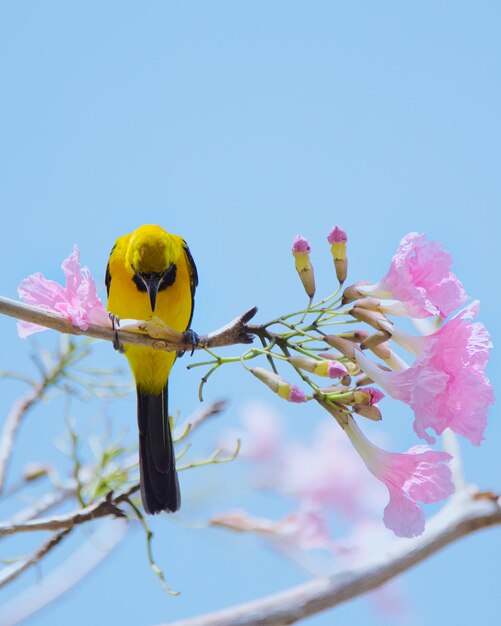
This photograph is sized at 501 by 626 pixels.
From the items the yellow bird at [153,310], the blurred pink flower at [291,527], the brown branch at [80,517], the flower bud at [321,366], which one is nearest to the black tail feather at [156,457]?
the yellow bird at [153,310]

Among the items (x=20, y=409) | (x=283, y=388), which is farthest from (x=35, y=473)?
(x=283, y=388)

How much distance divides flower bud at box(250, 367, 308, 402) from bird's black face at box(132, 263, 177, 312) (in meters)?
1.40

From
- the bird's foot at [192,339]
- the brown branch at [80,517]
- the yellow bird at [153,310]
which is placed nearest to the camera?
the bird's foot at [192,339]

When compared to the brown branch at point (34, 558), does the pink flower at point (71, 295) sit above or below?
above

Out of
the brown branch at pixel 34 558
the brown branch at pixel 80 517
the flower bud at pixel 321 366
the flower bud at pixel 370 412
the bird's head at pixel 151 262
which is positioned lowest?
the brown branch at pixel 34 558

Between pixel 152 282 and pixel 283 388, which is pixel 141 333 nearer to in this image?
pixel 283 388

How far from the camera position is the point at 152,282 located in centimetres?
402

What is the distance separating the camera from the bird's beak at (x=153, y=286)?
12.9ft

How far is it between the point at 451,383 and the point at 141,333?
106cm

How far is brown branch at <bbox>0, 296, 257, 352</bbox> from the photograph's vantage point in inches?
103

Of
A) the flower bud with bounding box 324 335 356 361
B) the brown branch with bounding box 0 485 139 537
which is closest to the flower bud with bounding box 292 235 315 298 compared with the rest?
the flower bud with bounding box 324 335 356 361

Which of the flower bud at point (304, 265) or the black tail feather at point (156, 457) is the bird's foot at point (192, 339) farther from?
the black tail feather at point (156, 457)

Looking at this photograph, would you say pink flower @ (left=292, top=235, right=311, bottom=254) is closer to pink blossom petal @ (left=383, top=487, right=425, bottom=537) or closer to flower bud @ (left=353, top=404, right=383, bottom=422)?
flower bud @ (left=353, top=404, right=383, bottom=422)

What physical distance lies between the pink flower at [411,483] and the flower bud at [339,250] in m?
0.48
